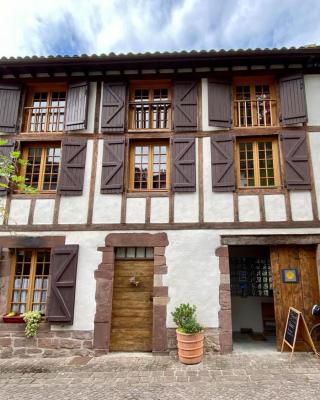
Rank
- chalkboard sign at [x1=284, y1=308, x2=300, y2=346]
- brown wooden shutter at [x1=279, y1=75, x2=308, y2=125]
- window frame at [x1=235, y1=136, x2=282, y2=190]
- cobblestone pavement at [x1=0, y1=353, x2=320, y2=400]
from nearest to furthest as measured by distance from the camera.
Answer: cobblestone pavement at [x1=0, y1=353, x2=320, y2=400], chalkboard sign at [x1=284, y1=308, x2=300, y2=346], window frame at [x1=235, y1=136, x2=282, y2=190], brown wooden shutter at [x1=279, y1=75, x2=308, y2=125]

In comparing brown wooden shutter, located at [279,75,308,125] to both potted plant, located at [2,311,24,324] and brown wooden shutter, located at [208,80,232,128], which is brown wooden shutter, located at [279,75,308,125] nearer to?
brown wooden shutter, located at [208,80,232,128]

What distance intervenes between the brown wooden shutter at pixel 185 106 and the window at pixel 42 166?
3112 millimetres

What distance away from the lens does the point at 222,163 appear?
7.10 m

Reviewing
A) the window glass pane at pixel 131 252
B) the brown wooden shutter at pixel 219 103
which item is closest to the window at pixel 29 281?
the window glass pane at pixel 131 252

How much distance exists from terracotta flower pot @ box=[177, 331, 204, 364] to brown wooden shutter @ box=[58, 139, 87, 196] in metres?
3.91

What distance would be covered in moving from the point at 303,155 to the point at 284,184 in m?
0.83

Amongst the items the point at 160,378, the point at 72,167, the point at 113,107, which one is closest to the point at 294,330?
the point at 160,378

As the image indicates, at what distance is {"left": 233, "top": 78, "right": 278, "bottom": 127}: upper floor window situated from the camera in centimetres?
754

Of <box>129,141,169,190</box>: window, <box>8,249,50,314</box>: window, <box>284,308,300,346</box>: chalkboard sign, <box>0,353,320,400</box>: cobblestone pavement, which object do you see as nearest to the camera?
<box>0,353,320,400</box>: cobblestone pavement

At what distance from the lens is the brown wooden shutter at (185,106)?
7.39 m

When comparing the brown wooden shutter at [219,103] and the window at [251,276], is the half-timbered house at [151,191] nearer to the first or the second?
Answer: the brown wooden shutter at [219,103]

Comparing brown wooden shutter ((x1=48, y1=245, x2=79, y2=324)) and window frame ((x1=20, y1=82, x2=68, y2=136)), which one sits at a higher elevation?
window frame ((x1=20, y1=82, x2=68, y2=136))

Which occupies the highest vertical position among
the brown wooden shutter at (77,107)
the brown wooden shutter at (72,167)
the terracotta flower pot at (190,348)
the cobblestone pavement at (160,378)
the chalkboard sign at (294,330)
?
the brown wooden shutter at (77,107)

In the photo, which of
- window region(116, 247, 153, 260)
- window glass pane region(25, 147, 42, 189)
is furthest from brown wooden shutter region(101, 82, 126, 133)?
window region(116, 247, 153, 260)
